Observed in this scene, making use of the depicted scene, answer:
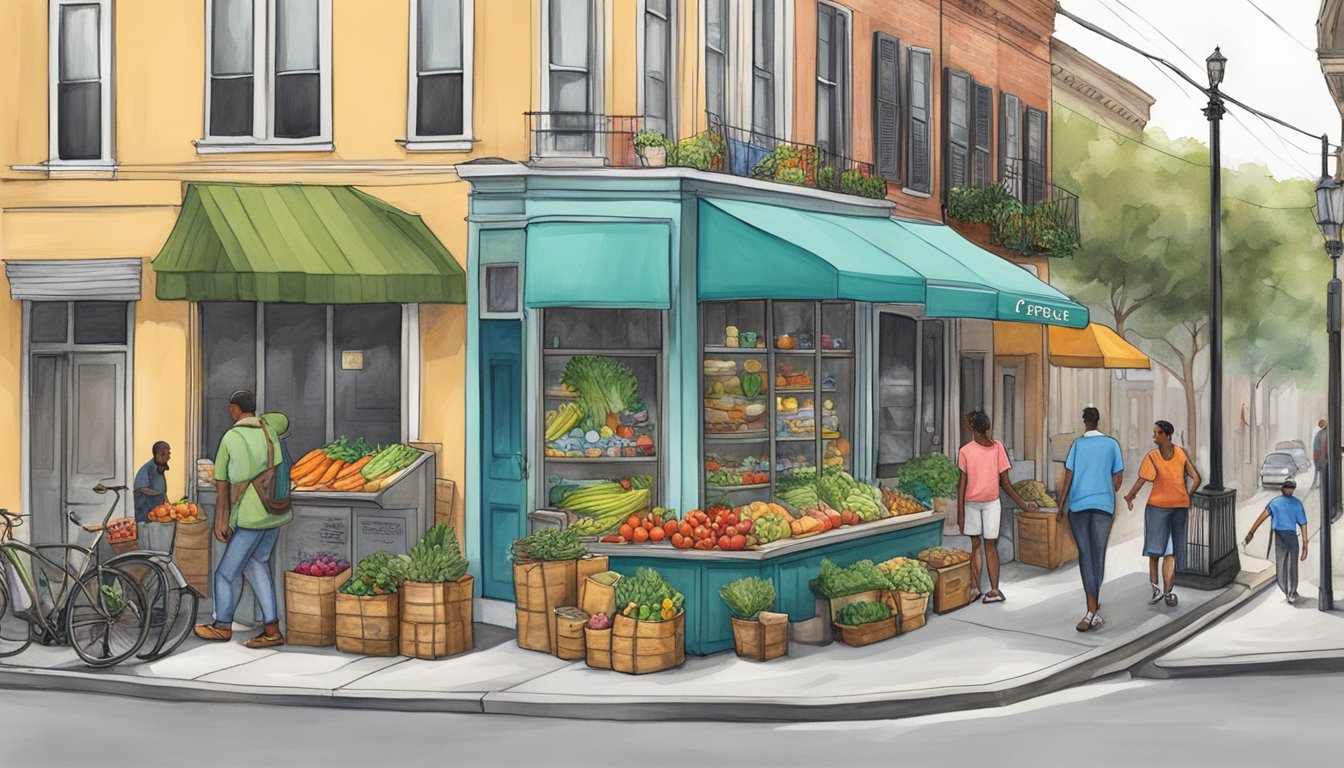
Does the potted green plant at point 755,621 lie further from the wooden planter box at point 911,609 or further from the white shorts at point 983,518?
the white shorts at point 983,518

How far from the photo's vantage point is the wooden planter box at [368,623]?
1102 centimetres

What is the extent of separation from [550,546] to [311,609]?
2185 millimetres

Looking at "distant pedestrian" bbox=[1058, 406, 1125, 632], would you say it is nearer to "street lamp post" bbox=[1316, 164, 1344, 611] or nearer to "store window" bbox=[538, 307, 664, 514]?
"street lamp post" bbox=[1316, 164, 1344, 611]

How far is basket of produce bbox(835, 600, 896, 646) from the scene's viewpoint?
1156 cm

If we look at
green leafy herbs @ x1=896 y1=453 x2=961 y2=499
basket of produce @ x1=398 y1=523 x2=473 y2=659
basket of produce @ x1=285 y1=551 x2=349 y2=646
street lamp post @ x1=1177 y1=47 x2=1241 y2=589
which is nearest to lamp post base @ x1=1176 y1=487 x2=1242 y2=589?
street lamp post @ x1=1177 y1=47 x2=1241 y2=589

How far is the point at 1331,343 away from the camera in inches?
896

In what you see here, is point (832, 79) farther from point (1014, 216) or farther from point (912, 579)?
point (912, 579)

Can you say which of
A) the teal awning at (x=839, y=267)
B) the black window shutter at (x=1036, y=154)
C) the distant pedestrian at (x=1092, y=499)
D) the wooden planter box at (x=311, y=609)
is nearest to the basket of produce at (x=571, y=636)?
the wooden planter box at (x=311, y=609)

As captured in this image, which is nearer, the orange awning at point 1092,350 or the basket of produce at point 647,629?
the basket of produce at point 647,629

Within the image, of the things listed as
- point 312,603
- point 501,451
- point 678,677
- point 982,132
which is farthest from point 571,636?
point 982,132

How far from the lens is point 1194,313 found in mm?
34000

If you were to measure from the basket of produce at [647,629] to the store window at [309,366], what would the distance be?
11.3 feet

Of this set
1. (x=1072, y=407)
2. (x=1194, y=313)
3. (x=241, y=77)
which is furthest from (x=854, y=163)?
(x=1194, y=313)

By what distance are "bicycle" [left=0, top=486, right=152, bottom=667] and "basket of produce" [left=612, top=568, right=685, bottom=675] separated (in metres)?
3.86
